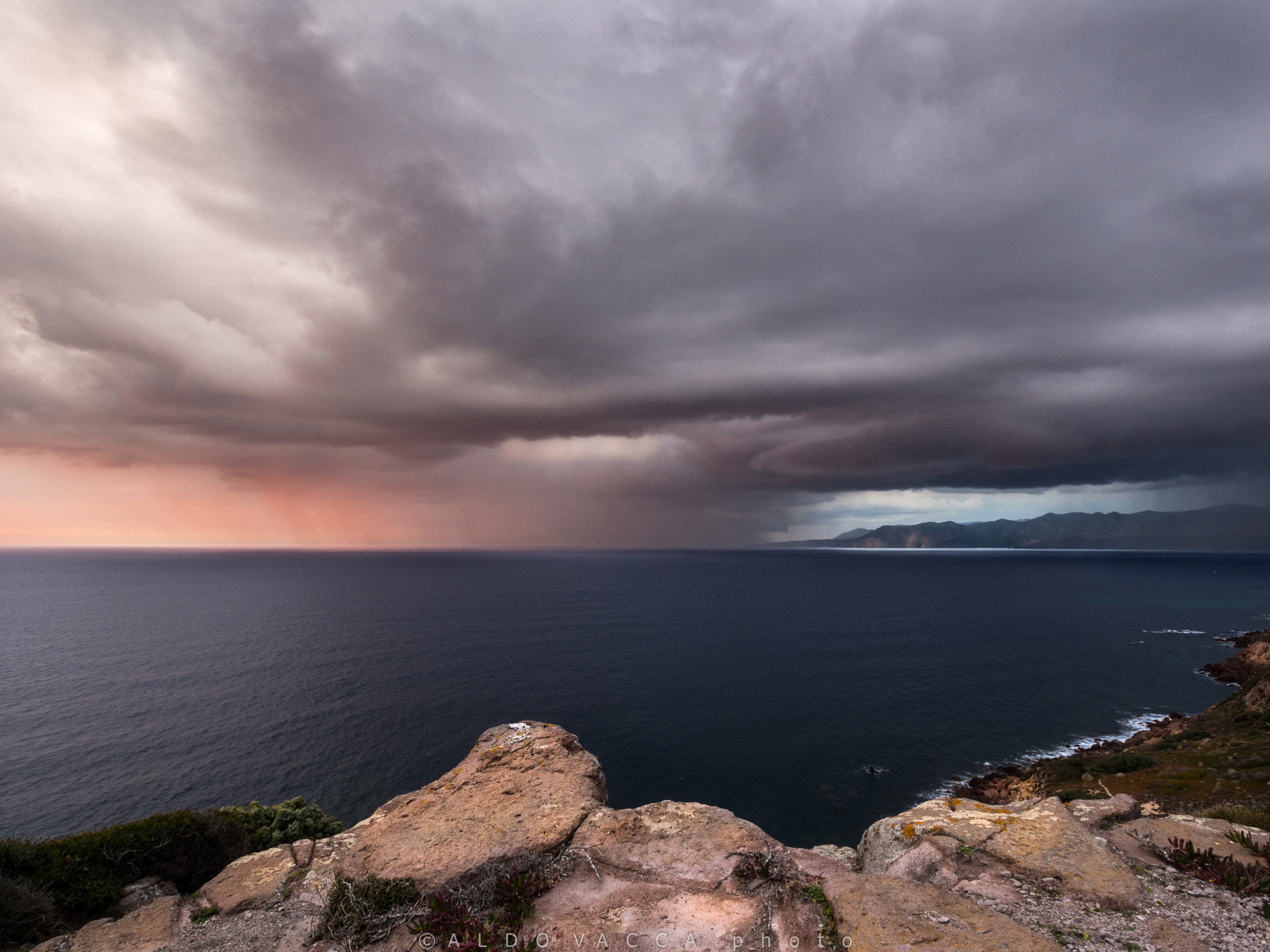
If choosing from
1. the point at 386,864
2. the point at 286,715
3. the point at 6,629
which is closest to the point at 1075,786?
the point at 386,864

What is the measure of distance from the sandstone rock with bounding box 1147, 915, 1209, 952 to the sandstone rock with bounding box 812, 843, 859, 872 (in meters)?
7.11

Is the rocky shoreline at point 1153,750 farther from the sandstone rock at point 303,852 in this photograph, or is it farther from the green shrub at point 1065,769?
the sandstone rock at point 303,852

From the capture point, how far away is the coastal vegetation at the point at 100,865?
15.6 meters

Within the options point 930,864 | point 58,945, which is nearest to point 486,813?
point 58,945

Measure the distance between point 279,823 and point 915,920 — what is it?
30778 millimetres

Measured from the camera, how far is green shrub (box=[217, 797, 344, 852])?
88.7 feet

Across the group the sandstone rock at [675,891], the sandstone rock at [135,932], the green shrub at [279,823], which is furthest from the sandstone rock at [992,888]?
the green shrub at [279,823]

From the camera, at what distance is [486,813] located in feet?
55.5

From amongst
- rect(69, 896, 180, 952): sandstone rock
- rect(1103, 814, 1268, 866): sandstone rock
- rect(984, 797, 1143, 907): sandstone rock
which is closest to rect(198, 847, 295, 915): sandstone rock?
rect(69, 896, 180, 952): sandstone rock

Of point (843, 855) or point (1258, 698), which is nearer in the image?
point (843, 855)

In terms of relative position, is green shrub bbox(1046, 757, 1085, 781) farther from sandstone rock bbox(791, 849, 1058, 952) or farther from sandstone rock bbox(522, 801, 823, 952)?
sandstone rock bbox(791, 849, 1058, 952)

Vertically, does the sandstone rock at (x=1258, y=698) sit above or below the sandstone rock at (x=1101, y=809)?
below

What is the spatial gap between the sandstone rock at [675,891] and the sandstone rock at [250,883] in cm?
816

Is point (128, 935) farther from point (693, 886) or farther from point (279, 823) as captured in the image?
point (279, 823)
